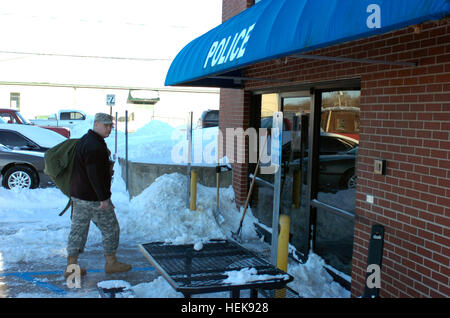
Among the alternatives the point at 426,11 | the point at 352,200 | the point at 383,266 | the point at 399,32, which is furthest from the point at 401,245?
the point at 426,11

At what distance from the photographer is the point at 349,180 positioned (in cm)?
600

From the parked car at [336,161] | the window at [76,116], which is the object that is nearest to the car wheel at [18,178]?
the parked car at [336,161]

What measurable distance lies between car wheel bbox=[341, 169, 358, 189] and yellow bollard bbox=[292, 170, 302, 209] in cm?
109

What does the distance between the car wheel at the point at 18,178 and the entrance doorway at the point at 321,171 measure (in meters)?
7.27

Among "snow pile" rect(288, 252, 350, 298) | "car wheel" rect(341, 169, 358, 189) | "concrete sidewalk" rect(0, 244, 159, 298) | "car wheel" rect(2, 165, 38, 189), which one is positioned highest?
"car wheel" rect(341, 169, 358, 189)

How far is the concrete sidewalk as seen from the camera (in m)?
5.62

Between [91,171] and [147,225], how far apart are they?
2918 millimetres

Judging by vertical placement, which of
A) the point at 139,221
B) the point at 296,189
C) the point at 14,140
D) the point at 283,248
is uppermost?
the point at 14,140

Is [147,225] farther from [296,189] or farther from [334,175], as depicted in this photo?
[334,175]

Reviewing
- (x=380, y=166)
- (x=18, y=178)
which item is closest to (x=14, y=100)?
(x=18, y=178)

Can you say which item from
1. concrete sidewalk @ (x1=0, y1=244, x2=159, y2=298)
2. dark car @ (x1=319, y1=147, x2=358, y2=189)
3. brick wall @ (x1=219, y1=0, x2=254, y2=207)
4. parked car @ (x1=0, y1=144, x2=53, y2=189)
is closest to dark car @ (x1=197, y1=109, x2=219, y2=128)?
parked car @ (x1=0, y1=144, x2=53, y2=189)

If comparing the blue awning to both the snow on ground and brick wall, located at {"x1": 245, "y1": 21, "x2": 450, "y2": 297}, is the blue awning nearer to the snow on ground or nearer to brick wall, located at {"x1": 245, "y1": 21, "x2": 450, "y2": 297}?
brick wall, located at {"x1": 245, "y1": 21, "x2": 450, "y2": 297}

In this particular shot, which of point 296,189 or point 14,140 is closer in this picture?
point 296,189
